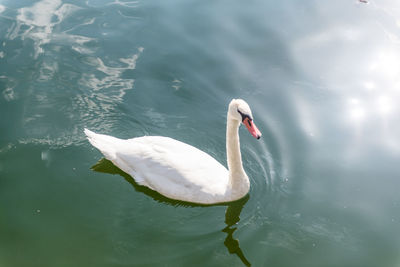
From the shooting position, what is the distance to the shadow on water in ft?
24.3

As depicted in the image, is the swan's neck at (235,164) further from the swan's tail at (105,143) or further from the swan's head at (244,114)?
the swan's tail at (105,143)

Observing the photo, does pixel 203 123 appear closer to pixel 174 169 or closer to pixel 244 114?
pixel 174 169

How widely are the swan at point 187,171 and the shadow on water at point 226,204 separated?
0.11m

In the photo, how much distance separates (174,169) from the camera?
25.9 ft

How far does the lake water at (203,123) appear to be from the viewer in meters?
7.53

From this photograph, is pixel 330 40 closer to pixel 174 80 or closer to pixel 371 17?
pixel 371 17

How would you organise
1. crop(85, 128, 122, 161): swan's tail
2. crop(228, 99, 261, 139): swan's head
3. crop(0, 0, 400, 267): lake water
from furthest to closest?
crop(85, 128, 122, 161): swan's tail < crop(0, 0, 400, 267): lake water < crop(228, 99, 261, 139): swan's head

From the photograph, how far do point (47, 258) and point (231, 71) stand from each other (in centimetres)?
584

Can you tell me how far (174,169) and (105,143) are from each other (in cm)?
147

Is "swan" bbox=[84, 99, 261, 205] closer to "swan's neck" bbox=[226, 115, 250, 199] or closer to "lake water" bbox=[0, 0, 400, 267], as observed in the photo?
"swan's neck" bbox=[226, 115, 250, 199]

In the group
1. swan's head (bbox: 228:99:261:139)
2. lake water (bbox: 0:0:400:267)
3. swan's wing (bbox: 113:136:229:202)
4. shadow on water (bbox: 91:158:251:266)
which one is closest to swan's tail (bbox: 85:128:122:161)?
swan's wing (bbox: 113:136:229:202)

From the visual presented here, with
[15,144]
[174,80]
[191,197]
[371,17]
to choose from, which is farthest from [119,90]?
[371,17]

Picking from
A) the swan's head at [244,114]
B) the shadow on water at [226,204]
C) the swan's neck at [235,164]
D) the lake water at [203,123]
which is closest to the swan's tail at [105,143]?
the shadow on water at [226,204]

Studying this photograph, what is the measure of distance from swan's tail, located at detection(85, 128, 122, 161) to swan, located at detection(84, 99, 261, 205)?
234 mm
